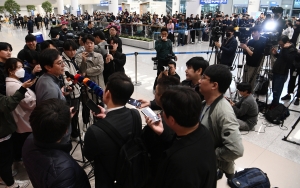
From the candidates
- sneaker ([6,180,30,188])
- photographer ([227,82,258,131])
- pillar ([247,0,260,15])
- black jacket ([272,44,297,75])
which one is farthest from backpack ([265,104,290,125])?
pillar ([247,0,260,15])

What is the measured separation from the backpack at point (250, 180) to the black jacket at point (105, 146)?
153 cm

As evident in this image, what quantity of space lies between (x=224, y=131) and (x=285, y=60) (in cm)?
371

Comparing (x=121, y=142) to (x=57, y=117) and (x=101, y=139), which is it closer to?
(x=101, y=139)

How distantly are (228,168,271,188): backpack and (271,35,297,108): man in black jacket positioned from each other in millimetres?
2854

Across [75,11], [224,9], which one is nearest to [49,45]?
[75,11]

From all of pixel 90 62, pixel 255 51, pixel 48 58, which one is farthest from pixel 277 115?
pixel 48 58

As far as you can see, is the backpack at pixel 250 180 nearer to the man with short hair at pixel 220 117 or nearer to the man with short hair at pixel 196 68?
the man with short hair at pixel 220 117

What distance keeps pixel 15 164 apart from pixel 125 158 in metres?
2.55

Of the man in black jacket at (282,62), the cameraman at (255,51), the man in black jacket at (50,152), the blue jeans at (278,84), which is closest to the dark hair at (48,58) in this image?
the man in black jacket at (50,152)

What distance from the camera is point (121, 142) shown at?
1.32 metres

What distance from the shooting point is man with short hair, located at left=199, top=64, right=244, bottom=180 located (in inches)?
64.8

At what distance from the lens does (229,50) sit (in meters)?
5.17

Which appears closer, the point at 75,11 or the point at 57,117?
the point at 57,117

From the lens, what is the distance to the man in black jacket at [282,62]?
441 cm
